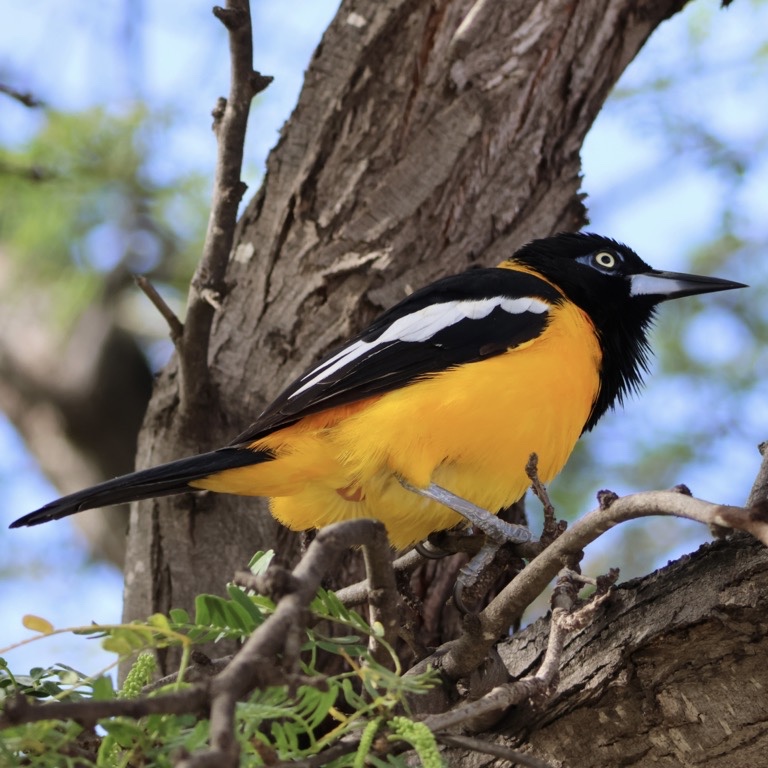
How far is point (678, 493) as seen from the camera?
2049mm

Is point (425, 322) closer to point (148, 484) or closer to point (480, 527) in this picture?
point (480, 527)

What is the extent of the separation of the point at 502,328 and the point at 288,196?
1227 millimetres

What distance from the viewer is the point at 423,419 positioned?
326 centimetres

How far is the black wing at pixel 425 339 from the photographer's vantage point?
10.8 feet

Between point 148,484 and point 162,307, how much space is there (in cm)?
65

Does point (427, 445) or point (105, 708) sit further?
point (427, 445)

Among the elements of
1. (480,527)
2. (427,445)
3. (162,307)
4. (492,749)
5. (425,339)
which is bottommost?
(492,749)

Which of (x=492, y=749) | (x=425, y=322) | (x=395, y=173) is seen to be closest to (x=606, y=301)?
(x=425, y=322)

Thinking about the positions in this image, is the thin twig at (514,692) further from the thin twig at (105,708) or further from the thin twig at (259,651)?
the thin twig at (105,708)

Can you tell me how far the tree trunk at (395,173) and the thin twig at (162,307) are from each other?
380 millimetres

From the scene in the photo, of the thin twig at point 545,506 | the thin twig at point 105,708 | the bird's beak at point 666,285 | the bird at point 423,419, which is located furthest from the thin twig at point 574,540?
the bird's beak at point 666,285

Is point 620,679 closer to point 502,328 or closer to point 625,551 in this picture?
point 502,328

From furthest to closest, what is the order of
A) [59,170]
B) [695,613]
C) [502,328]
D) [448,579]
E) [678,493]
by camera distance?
[59,170] < [448,579] < [502,328] < [695,613] < [678,493]

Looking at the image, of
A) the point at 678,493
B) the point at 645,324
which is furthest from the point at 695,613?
the point at 645,324
